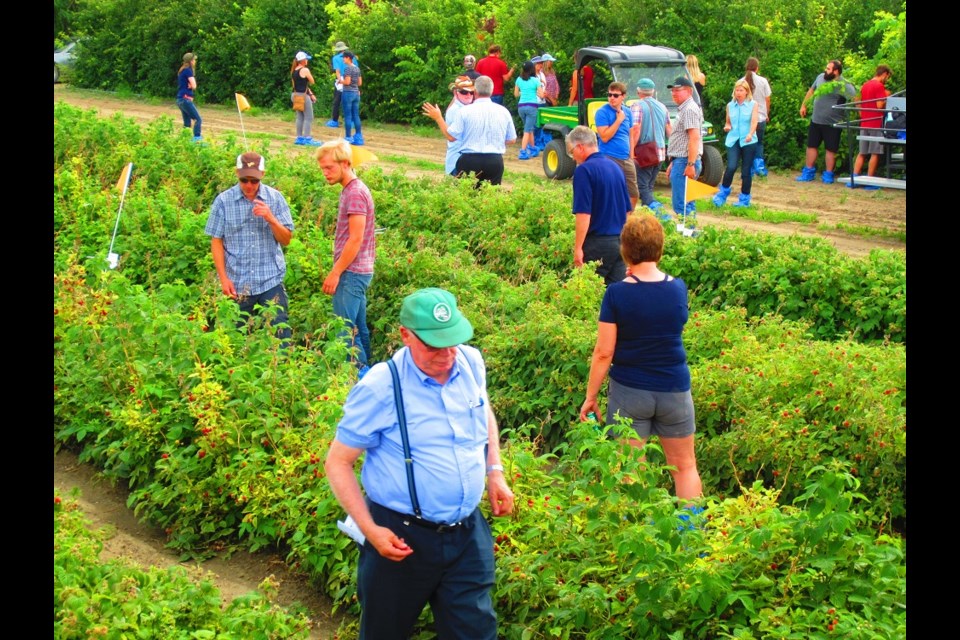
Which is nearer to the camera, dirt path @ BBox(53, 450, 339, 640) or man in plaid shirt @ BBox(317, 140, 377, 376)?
dirt path @ BBox(53, 450, 339, 640)

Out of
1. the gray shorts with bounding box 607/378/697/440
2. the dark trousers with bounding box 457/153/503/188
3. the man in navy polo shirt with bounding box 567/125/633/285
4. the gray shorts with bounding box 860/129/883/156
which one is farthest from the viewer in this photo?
the gray shorts with bounding box 860/129/883/156

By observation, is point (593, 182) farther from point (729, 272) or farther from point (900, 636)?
point (900, 636)

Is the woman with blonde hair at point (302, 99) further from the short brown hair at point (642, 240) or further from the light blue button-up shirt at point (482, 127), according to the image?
the short brown hair at point (642, 240)

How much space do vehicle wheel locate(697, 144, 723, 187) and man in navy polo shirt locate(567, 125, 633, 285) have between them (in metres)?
8.15

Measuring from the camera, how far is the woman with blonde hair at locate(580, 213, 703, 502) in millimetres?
5988

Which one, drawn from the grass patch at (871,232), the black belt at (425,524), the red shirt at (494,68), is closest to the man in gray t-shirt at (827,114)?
the grass patch at (871,232)

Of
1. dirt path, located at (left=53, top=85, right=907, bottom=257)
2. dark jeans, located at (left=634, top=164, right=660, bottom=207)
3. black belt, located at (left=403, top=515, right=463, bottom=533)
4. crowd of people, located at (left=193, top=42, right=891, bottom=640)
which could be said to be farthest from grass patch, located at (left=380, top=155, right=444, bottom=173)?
black belt, located at (left=403, top=515, right=463, bottom=533)

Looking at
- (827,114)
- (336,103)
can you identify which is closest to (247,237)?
(827,114)

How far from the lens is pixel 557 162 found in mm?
18344

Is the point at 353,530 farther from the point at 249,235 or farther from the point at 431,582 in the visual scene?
the point at 249,235

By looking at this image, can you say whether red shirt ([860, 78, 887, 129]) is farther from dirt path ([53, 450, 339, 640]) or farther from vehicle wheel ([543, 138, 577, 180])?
dirt path ([53, 450, 339, 640])

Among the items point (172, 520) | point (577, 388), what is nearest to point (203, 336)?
point (172, 520)

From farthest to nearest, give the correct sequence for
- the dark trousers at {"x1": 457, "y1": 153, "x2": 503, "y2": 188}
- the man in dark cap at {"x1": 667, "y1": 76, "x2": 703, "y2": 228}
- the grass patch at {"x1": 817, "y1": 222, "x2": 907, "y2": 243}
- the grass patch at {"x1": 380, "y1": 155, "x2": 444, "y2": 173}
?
1. the grass patch at {"x1": 380, "y1": 155, "x2": 444, "y2": 173}
2. the grass patch at {"x1": 817, "y1": 222, "x2": 907, "y2": 243}
3. the man in dark cap at {"x1": 667, "y1": 76, "x2": 703, "y2": 228}
4. the dark trousers at {"x1": 457, "y1": 153, "x2": 503, "y2": 188}
